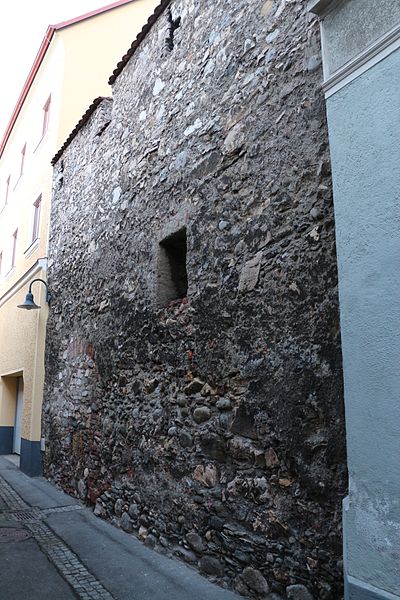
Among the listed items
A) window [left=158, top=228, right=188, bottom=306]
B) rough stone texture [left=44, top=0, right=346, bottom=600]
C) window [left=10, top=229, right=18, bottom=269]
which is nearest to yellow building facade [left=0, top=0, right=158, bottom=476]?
window [left=10, top=229, right=18, bottom=269]

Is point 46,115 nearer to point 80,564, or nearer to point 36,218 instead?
point 36,218

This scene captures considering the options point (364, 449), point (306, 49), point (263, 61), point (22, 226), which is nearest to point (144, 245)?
point (263, 61)

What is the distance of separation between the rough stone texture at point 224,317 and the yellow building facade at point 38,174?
241cm

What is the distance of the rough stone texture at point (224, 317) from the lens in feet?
8.79

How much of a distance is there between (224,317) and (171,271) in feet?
3.82

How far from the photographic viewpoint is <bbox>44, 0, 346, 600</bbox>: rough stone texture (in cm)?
268

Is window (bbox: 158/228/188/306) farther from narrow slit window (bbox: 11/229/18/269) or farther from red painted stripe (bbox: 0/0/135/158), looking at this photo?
narrow slit window (bbox: 11/229/18/269)

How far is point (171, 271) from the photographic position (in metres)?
4.42

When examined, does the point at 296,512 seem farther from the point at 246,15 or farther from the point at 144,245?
the point at 246,15

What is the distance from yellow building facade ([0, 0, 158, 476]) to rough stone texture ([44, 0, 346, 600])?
7.91 ft

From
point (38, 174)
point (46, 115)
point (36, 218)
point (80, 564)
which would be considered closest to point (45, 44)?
point (46, 115)

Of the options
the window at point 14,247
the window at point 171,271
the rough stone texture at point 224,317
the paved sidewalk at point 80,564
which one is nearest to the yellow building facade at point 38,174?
the window at point 14,247

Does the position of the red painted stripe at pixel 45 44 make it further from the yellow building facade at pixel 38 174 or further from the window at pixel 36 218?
the window at pixel 36 218

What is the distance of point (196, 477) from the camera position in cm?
350
